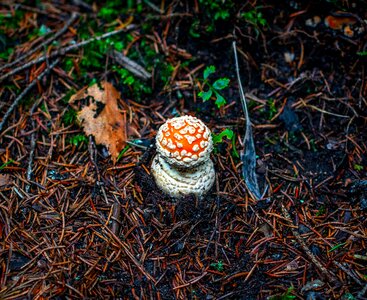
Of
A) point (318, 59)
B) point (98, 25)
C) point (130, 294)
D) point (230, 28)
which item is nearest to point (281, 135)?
point (318, 59)

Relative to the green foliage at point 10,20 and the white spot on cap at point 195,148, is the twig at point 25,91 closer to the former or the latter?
the green foliage at point 10,20

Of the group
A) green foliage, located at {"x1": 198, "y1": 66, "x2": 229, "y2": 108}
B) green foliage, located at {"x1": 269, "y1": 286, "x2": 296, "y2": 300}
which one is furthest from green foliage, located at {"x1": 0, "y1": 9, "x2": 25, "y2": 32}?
green foliage, located at {"x1": 269, "y1": 286, "x2": 296, "y2": 300}

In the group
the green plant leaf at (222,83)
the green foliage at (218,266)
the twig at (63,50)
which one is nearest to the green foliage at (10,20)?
the twig at (63,50)

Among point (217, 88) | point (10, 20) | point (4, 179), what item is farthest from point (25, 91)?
point (217, 88)

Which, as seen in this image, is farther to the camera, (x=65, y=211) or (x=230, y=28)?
(x=230, y=28)

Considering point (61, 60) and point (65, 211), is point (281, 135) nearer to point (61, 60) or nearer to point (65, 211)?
point (65, 211)
